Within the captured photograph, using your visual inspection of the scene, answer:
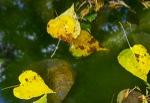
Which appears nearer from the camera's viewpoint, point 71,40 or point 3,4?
point 71,40

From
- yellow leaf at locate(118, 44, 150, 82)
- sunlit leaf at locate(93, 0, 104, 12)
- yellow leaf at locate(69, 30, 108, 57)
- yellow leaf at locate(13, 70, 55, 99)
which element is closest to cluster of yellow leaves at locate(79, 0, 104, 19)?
sunlit leaf at locate(93, 0, 104, 12)

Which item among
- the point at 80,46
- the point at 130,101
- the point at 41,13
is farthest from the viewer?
the point at 41,13

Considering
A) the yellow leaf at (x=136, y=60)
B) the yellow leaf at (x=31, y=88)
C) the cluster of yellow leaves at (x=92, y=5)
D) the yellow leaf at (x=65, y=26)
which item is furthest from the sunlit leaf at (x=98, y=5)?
the yellow leaf at (x=31, y=88)

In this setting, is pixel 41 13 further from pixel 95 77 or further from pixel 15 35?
pixel 95 77

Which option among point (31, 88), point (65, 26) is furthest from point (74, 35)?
point (31, 88)

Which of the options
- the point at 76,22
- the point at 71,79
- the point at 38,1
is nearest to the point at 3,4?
the point at 38,1

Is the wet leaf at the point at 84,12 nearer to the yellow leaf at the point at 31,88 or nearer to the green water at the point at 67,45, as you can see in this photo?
the green water at the point at 67,45

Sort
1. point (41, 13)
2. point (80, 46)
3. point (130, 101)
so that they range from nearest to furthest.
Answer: point (130, 101) < point (80, 46) < point (41, 13)
